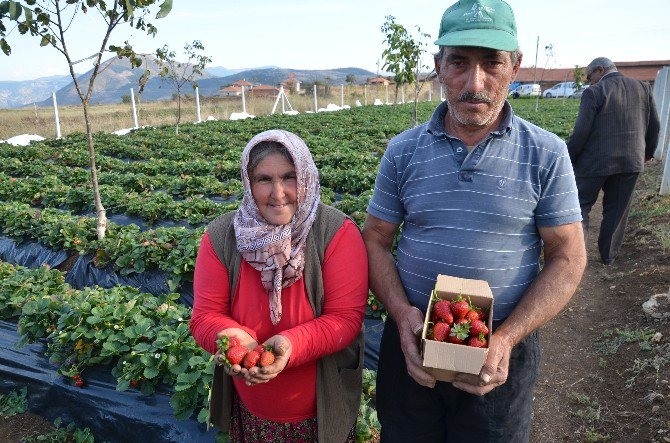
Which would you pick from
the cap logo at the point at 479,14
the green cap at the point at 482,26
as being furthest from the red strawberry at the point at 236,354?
the cap logo at the point at 479,14

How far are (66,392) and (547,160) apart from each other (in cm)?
322

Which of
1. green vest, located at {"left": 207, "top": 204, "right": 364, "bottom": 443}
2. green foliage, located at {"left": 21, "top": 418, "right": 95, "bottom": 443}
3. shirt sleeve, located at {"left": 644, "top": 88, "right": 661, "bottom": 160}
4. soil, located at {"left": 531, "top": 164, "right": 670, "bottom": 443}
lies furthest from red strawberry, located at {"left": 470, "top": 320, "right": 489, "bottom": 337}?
shirt sleeve, located at {"left": 644, "top": 88, "right": 661, "bottom": 160}

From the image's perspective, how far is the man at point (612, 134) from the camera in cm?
498

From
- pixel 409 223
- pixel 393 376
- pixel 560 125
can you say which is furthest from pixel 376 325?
pixel 560 125

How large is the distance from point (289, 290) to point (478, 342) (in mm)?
781

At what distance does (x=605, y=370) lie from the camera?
12.5 ft

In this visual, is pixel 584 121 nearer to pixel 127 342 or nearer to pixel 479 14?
pixel 479 14

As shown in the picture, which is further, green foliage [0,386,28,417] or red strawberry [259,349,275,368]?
green foliage [0,386,28,417]

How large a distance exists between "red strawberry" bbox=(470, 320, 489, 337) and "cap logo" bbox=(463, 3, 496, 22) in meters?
1.02

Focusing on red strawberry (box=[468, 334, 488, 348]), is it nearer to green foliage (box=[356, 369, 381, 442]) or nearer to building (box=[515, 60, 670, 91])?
green foliage (box=[356, 369, 381, 442])

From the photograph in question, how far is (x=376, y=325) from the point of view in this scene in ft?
12.8

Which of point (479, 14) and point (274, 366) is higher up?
point (479, 14)

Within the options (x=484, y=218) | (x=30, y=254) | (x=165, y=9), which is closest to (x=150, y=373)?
(x=484, y=218)

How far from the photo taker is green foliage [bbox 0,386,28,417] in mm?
3330
